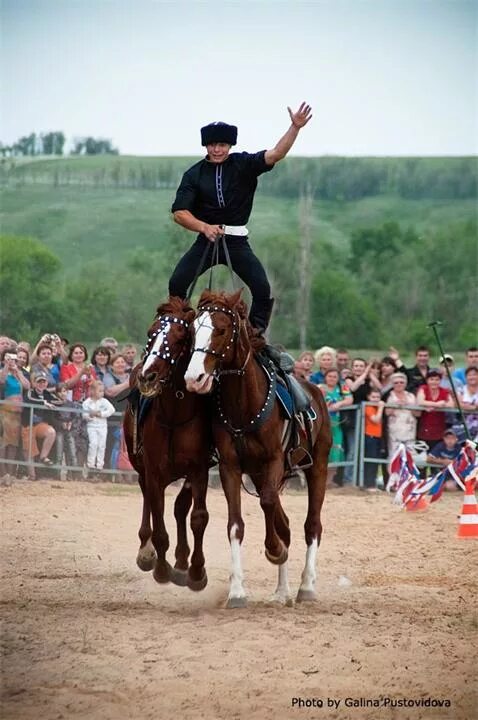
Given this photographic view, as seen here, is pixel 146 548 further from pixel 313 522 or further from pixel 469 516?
pixel 469 516

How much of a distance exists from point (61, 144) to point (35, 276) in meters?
3.18

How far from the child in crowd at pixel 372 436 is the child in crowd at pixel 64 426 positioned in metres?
3.87

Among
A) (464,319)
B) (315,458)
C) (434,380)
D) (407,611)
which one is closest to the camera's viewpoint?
(407,611)

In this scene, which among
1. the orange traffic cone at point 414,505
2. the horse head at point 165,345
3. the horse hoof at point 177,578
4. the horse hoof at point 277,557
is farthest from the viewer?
the orange traffic cone at point 414,505

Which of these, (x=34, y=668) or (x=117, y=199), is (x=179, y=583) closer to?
(x=34, y=668)

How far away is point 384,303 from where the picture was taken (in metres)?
40.8

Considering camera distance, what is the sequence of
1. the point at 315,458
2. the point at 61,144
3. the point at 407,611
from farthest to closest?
the point at 61,144
the point at 315,458
the point at 407,611

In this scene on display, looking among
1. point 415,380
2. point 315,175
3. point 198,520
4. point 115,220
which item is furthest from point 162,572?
point 315,175

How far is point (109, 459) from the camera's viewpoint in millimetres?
16938

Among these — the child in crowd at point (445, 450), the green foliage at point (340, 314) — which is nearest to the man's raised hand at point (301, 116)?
the child in crowd at point (445, 450)

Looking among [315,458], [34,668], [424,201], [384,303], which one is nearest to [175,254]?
[384,303]

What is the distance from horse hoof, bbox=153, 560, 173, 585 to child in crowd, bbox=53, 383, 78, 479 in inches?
254

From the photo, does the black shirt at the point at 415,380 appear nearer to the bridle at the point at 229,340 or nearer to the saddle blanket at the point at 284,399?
the saddle blanket at the point at 284,399

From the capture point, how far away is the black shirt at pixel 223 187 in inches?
396
